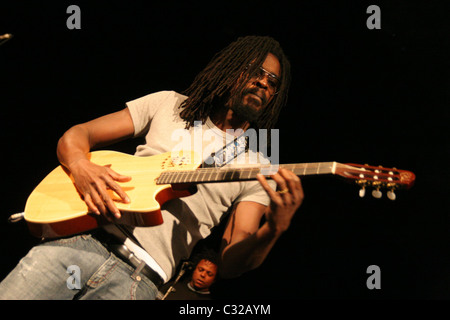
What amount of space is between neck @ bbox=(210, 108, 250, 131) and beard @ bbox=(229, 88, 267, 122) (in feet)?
0.18

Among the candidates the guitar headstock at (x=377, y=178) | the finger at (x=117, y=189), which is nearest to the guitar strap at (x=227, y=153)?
the finger at (x=117, y=189)

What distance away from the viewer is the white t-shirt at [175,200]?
1586 millimetres

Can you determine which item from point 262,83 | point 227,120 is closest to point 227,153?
point 227,120

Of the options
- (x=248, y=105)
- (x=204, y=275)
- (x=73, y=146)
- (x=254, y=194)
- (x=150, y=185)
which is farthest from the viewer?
(x=204, y=275)

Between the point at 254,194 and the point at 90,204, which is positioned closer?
the point at 90,204

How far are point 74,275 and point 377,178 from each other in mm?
1366

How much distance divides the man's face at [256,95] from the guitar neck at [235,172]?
658mm

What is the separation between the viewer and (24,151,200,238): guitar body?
4.44 feet

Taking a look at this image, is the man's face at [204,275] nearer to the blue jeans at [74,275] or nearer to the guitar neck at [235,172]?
the blue jeans at [74,275]

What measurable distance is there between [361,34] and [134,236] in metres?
1.82

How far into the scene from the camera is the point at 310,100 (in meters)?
2.19

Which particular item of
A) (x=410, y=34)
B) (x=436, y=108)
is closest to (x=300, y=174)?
(x=436, y=108)

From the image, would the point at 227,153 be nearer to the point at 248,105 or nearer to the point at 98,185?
the point at 248,105

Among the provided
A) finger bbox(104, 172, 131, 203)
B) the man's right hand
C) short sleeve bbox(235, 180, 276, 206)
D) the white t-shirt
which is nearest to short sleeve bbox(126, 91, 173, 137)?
the white t-shirt
